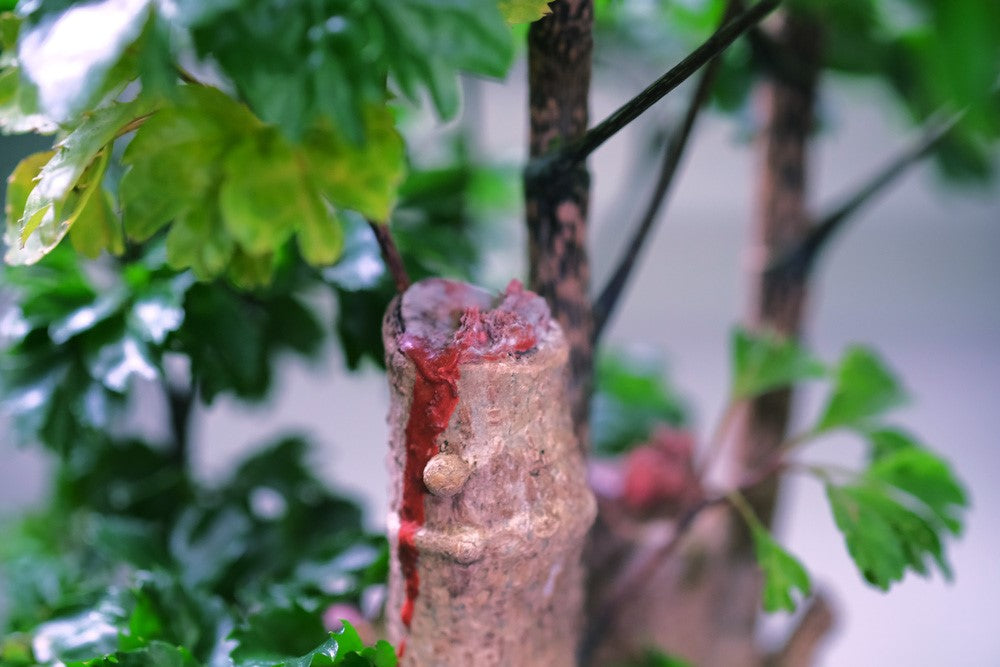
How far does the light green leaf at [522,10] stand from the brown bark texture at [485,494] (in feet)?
0.45

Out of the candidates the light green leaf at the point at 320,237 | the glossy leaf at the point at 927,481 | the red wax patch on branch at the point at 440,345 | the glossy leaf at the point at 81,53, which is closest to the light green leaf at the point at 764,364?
the glossy leaf at the point at 927,481

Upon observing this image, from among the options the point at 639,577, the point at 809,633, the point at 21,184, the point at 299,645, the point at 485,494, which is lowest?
the point at 809,633

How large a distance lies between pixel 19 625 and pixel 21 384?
0.18 metres

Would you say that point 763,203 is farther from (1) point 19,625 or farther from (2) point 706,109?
(1) point 19,625

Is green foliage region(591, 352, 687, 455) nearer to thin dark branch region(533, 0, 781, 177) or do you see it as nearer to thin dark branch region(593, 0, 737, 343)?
thin dark branch region(593, 0, 737, 343)

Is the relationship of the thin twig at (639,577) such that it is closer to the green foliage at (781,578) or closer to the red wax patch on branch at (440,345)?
the green foliage at (781,578)

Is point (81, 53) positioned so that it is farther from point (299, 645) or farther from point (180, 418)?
point (180, 418)

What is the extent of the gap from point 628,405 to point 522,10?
65 cm

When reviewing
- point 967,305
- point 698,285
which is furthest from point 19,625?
point 967,305

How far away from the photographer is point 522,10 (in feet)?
1.27

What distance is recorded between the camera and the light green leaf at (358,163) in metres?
0.38

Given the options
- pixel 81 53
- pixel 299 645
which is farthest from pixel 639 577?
pixel 81 53

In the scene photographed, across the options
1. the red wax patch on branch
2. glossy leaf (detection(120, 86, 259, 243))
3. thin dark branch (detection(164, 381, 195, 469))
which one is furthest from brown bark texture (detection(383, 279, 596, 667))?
thin dark branch (detection(164, 381, 195, 469))

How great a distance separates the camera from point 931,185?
1.02 meters
